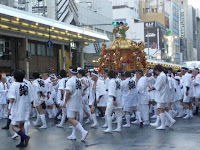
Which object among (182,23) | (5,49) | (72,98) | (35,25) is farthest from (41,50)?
(182,23)

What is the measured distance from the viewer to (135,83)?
13070 millimetres

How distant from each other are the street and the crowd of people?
0.36 metres

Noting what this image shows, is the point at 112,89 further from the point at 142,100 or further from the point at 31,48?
the point at 31,48

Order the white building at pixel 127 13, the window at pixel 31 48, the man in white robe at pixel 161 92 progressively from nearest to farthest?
the man in white robe at pixel 161 92 < the window at pixel 31 48 < the white building at pixel 127 13

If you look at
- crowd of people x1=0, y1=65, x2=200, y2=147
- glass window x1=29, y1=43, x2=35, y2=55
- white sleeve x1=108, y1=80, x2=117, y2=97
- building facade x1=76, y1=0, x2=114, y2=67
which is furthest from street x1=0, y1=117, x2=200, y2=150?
building facade x1=76, y1=0, x2=114, y2=67

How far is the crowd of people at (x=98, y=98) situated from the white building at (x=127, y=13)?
68.1 m

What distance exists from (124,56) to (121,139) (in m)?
14.5

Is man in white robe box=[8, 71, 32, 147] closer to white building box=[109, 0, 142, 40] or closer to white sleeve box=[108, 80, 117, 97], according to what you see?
white sleeve box=[108, 80, 117, 97]

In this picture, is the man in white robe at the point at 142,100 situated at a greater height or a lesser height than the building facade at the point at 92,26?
lesser

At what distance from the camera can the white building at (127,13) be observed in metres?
86.7

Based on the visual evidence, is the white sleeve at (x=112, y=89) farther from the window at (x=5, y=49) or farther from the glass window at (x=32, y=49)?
the glass window at (x=32, y=49)

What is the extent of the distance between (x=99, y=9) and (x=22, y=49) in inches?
1247

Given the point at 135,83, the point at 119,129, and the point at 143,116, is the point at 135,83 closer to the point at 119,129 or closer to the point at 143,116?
the point at 143,116

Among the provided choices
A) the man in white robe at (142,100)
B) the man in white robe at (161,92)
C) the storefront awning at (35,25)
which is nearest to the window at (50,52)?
the storefront awning at (35,25)
